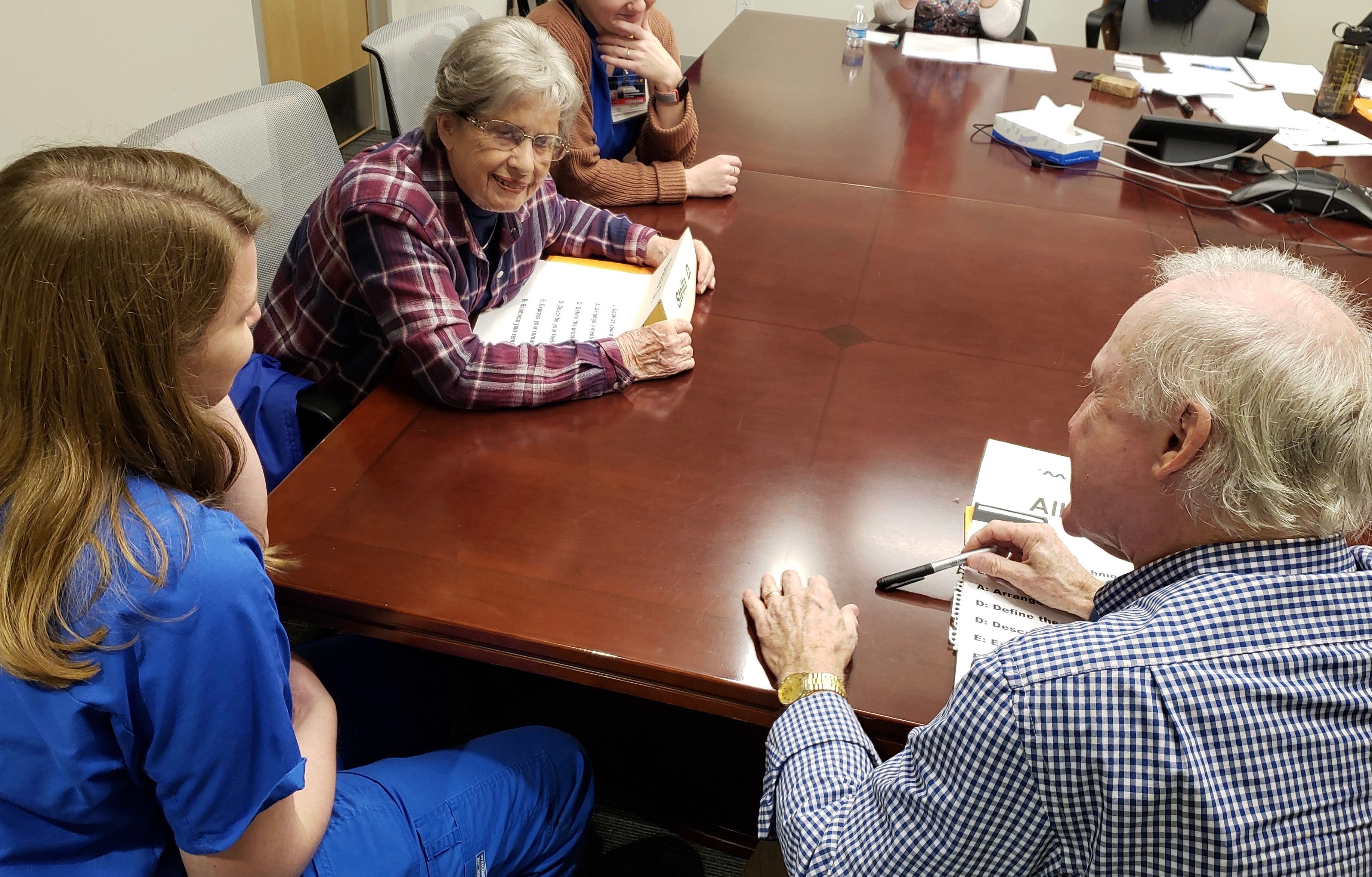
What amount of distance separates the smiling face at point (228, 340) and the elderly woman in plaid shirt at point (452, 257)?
0.48 metres

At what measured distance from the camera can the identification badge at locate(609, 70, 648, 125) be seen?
2379 mm

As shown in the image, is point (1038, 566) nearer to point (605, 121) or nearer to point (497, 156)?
Answer: point (497, 156)

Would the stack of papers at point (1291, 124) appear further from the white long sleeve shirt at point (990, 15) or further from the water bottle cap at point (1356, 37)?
the white long sleeve shirt at point (990, 15)

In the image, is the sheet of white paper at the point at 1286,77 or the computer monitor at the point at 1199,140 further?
the sheet of white paper at the point at 1286,77

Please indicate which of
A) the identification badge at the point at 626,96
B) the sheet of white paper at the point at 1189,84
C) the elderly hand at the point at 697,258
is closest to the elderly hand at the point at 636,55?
the identification badge at the point at 626,96

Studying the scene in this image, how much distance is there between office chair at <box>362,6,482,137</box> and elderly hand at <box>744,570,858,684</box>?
1.40m

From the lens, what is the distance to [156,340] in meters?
0.81

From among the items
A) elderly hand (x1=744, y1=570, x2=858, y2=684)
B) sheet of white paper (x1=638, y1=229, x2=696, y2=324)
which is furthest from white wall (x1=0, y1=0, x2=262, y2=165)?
elderly hand (x1=744, y1=570, x2=858, y2=684)

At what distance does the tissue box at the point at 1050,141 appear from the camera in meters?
2.51

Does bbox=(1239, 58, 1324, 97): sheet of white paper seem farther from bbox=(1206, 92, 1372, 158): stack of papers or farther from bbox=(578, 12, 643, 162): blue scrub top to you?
bbox=(578, 12, 643, 162): blue scrub top

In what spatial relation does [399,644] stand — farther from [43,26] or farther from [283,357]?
[43,26]

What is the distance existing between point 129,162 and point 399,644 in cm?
76

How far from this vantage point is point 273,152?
5.87ft

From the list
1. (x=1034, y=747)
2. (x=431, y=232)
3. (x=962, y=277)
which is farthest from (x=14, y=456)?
(x=962, y=277)
